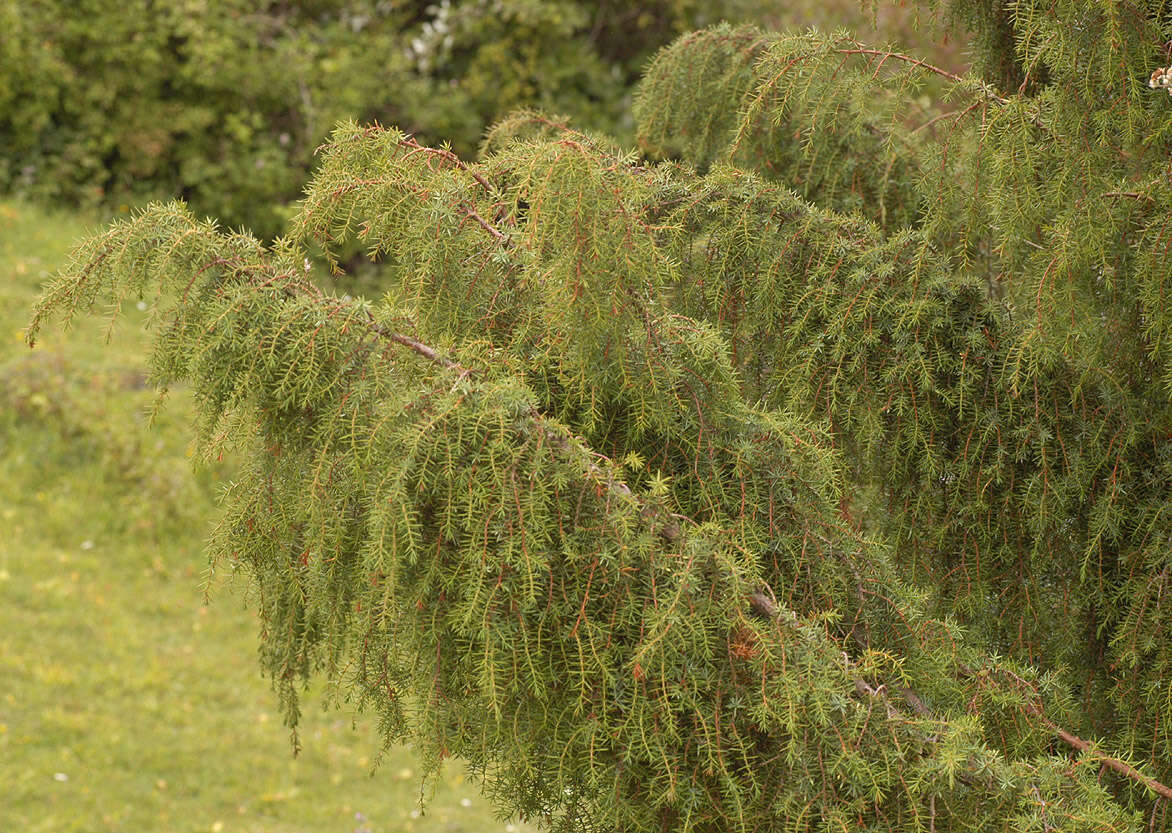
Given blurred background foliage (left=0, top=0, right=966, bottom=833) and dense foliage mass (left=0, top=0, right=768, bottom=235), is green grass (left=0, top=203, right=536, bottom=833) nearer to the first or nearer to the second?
blurred background foliage (left=0, top=0, right=966, bottom=833)

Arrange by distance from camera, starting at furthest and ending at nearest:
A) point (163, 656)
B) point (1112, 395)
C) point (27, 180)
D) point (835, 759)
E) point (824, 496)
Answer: point (27, 180)
point (163, 656)
point (1112, 395)
point (824, 496)
point (835, 759)

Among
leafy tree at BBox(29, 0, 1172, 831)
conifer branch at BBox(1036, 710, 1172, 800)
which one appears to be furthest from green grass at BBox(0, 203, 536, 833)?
conifer branch at BBox(1036, 710, 1172, 800)

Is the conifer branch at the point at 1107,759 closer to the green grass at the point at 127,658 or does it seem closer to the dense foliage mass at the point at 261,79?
the green grass at the point at 127,658

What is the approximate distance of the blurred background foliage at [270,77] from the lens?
7.30 m

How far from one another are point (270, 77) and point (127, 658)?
416 cm

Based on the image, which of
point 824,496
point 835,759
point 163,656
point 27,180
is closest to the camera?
point 835,759

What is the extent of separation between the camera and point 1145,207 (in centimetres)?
179

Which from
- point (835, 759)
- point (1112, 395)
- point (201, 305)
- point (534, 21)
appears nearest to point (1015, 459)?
point (1112, 395)

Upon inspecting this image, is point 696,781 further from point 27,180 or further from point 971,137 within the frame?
point 27,180

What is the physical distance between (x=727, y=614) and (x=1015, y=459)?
68 centimetres

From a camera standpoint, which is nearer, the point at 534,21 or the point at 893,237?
the point at 893,237

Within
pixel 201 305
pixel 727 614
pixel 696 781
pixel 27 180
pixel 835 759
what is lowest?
pixel 27 180

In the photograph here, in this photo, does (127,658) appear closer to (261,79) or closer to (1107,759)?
(1107,759)

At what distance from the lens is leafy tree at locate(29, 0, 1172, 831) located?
1521 mm
